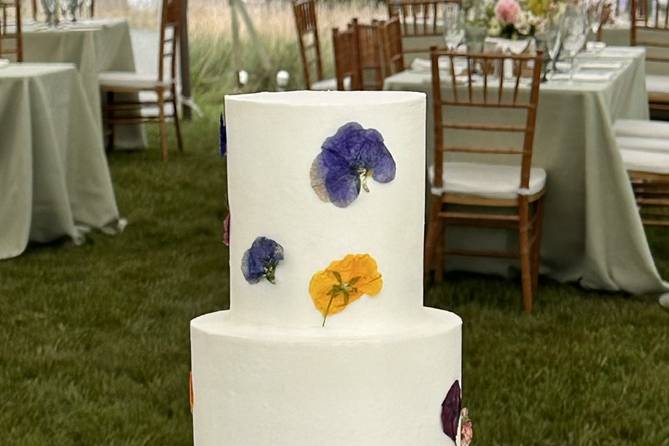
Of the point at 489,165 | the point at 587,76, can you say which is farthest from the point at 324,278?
the point at 587,76

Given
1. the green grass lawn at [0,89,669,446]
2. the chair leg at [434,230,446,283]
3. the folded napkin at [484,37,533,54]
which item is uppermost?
the folded napkin at [484,37,533,54]

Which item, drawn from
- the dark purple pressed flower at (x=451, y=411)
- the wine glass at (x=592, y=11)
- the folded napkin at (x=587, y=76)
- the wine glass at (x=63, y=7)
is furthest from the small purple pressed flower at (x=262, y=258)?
the wine glass at (x=63, y=7)

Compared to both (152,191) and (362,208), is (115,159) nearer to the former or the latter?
(152,191)

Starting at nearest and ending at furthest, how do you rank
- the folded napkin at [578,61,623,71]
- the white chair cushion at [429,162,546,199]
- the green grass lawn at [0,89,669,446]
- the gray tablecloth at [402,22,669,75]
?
1. the green grass lawn at [0,89,669,446]
2. the white chair cushion at [429,162,546,199]
3. the folded napkin at [578,61,623,71]
4. the gray tablecloth at [402,22,669,75]

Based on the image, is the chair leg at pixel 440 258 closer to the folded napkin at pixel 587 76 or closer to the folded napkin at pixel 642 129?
the folded napkin at pixel 587 76

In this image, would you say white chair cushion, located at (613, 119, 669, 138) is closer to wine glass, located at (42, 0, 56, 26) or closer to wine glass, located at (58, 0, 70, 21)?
wine glass, located at (42, 0, 56, 26)

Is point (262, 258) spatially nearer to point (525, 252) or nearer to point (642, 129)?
point (525, 252)

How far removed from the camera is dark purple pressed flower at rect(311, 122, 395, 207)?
189cm

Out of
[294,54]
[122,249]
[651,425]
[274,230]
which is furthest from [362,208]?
[294,54]

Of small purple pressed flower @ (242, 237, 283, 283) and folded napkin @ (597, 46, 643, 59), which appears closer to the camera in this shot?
small purple pressed flower @ (242, 237, 283, 283)

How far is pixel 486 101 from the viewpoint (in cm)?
461

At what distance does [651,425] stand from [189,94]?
621cm

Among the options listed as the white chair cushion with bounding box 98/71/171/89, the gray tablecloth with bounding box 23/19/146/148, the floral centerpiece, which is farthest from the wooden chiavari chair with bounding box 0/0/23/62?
the floral centerpiece

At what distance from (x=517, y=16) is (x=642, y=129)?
2.70 feet
